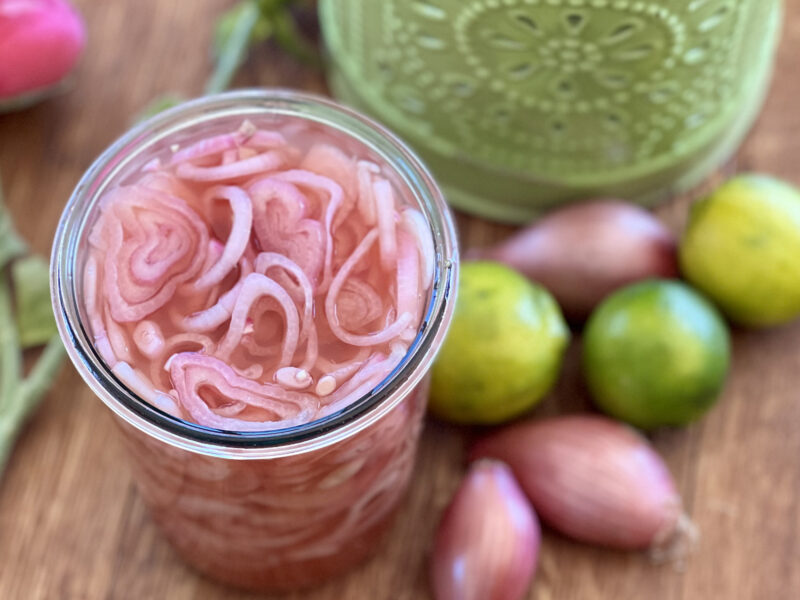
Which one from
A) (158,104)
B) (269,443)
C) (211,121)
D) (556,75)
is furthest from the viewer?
(158,104)

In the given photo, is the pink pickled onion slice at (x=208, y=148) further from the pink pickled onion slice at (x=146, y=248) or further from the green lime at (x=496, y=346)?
the green lime at (x=496, y=346)

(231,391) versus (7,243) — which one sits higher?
(231,391)

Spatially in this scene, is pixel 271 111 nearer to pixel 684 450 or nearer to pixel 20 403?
pixel 20 403

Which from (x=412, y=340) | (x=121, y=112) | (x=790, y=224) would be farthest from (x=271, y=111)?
(x=790, y=224)

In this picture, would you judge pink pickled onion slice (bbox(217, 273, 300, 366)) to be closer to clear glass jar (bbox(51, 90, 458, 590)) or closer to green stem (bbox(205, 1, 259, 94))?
clear glass jar (bbox(51, 90, 458, 590))

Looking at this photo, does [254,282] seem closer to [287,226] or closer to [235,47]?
[287,226]

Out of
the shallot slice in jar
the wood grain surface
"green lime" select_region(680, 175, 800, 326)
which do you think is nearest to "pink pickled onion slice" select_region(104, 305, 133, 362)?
the shallot slice in jar

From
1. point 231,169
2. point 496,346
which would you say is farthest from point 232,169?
point 496,346
